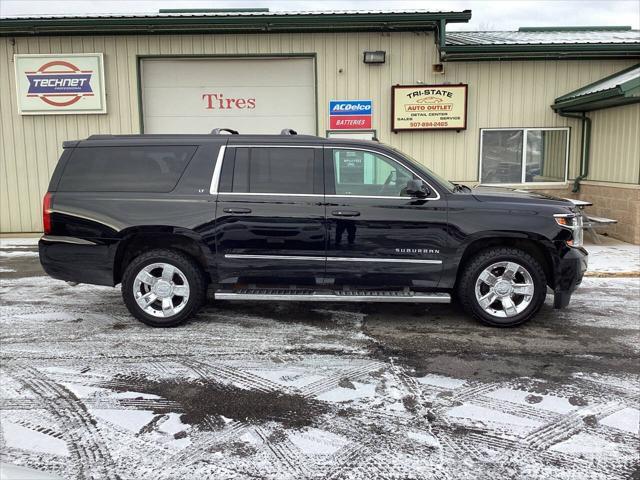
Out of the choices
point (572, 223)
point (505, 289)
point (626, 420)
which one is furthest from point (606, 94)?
point (626, 420)

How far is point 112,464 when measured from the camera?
319 cm

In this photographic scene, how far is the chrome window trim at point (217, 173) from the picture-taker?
5.69m

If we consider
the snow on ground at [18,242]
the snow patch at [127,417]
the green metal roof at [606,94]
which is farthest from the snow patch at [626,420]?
the snow on ground at [18,242]

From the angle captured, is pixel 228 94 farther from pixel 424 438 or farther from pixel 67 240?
pixel 424 438

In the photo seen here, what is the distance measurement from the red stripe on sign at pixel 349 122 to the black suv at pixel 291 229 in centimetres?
643

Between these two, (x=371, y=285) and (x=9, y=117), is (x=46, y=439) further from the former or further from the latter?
(x=9, y=117)

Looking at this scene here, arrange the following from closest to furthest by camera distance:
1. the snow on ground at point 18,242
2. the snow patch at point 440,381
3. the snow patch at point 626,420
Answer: the snow patch at point 626,420, the snow patch at point 440,381, the snow on ground at point 18,242

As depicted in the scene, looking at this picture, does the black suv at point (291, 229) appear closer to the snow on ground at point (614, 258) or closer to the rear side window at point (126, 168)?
the rear side window at point (126, 168)

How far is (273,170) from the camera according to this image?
5.77 m

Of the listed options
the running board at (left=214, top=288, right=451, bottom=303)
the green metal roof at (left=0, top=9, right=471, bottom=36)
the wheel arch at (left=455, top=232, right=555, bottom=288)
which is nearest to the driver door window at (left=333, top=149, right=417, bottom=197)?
the wheel arch at (left=455, top=232, right=555, bottom=288)

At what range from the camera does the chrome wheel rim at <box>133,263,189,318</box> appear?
573 centimetres

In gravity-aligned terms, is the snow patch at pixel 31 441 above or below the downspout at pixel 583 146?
below

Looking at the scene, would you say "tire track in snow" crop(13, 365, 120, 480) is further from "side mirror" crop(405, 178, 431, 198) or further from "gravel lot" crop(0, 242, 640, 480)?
"side mirror" crop(405, 178, 431, 198)

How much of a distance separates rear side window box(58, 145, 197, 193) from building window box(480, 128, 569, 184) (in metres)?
8.34
